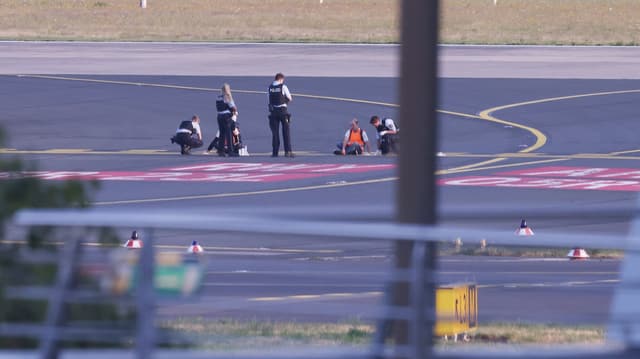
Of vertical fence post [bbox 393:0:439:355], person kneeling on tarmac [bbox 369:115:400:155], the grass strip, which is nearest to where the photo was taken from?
vertical fence post [bbox 393:0:439:355]

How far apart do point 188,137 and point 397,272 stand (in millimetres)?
22471

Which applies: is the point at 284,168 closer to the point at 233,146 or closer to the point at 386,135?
the point at 233,146

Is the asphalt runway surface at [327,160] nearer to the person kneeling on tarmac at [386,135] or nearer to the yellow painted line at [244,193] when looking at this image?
the yellow painted line at [244,193]

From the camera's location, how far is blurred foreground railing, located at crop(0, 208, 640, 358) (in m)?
4.65

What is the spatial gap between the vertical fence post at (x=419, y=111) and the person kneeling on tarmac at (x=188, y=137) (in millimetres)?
22088

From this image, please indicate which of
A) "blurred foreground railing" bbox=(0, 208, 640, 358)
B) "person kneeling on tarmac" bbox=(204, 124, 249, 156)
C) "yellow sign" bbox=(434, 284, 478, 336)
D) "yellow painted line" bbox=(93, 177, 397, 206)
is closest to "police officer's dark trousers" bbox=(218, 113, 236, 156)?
"person kneeling on tarmac" bbox=(204, 124, 249, 156)

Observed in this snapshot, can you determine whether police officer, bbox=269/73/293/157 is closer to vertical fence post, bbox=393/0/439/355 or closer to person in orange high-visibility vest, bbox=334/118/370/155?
person in orange high-visibility vest, bbox=334/118/370/155

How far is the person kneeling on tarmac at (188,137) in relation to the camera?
2708 cm

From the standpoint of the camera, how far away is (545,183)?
76.7 ft

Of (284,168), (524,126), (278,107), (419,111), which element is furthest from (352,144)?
(419,111)

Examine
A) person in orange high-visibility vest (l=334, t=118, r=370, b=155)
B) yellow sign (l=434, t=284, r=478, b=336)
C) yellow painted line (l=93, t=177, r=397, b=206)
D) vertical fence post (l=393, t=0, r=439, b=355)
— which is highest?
vertical fence post (l=393, t=0, r=439, b=355)

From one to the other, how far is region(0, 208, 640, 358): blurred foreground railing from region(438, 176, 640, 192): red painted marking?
17.6m

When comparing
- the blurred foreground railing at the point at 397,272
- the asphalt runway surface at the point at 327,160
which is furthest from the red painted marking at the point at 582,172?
the blurred foreground railing at the point at 397,272

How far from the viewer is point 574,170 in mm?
25156
